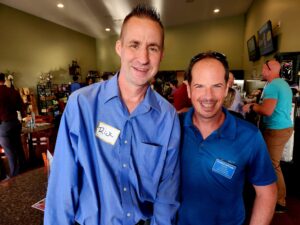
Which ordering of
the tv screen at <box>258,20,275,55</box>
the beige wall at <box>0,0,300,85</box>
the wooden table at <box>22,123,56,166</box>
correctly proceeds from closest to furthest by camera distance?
the wooden table at <box>22,123,56,166</box> < the tv screen at <box>258,20,275,55</box> < the beige wall at <box>0,0,300,85</box>

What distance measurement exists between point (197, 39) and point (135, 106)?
821cm

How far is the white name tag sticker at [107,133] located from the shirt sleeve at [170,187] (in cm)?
25

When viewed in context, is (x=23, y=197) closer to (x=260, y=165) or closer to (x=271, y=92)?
(x=260, y=165)

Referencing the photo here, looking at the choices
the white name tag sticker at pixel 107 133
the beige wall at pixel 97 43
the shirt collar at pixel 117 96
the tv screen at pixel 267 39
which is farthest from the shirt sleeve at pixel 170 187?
the tv screen at pixel 267 39

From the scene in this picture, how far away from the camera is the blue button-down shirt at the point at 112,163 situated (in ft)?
2.89

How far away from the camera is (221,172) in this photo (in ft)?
3.46

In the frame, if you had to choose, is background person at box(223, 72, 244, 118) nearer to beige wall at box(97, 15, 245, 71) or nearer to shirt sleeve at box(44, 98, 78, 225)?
shirt sleeve at box(44, 98, 78, 225)

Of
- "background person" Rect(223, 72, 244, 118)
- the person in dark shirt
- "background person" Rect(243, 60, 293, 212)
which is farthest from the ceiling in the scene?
"background person" Rect(243, 60, 293, 212)

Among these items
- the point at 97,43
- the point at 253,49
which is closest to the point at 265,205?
the point at 253,49

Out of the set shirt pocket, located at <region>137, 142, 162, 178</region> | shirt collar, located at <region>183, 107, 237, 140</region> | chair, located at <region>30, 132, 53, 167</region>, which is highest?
shirt collar, located at <region>183, 107, 237, 140</region>

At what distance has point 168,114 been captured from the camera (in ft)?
3.40

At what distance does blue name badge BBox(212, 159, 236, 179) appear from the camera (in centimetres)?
105

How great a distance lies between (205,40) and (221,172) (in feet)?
26.8

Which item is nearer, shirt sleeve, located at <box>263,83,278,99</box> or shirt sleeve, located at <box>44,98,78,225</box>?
shirt sleeve, located at <box>44,98,78,225</box>
